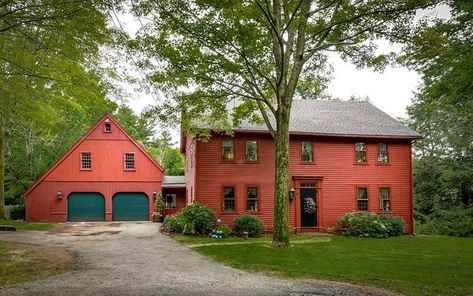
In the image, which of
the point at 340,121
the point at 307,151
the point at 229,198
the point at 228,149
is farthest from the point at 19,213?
the point at 340,121

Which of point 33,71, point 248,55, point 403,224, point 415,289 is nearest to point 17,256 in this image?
point 33,71

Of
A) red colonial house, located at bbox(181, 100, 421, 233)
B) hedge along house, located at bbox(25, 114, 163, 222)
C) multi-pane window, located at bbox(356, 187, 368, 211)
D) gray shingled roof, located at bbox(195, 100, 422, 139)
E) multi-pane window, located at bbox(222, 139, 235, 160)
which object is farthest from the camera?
hedge along house, located at bbox(25, 114, 163, 222)

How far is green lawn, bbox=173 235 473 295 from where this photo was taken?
9.95 meters

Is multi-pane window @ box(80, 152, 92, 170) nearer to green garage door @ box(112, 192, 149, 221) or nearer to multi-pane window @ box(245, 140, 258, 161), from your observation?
green garage door @ box(112, 192, 149, 221)

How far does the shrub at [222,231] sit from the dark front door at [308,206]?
16.1 feet

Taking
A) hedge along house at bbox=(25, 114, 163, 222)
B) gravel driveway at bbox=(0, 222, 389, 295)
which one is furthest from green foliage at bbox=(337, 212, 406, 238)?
hedge along house at bbox=(25, 114, 163, 222)

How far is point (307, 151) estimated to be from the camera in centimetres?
2352

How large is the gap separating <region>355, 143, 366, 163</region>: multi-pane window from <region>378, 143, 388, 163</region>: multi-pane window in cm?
98

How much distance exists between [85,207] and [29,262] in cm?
1963

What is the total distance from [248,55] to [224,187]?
9247 millimetres

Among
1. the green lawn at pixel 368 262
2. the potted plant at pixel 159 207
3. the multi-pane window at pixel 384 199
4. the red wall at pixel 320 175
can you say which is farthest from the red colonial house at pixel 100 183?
the multi-pane window at pixel 384 199

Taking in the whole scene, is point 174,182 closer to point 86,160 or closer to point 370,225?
point 86,160

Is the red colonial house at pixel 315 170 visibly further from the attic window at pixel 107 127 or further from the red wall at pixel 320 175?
the attic window at pixel 107 127

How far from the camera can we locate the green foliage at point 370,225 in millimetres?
21547
